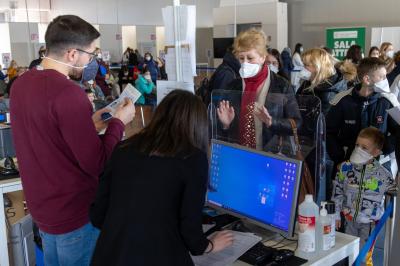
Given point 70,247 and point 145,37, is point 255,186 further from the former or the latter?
point 145,37

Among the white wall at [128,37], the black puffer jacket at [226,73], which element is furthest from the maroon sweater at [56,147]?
the white wall at [128,37]

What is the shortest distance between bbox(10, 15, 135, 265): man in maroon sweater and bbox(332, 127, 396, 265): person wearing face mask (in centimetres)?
145

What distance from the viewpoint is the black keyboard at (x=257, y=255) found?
5.25 feet

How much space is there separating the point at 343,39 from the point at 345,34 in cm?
12

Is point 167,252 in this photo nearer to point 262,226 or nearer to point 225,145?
point 262,226

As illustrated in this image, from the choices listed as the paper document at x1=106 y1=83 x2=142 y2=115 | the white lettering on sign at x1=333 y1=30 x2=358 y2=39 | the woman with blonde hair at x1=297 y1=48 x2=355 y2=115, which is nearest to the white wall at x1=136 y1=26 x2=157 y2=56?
the white lettering on sign at x1=333 y1=30 x2=358 y2=39

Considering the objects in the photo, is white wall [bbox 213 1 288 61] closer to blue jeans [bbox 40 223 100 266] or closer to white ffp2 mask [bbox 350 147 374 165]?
white ffp2 mask [bbox 350 147 374 165]

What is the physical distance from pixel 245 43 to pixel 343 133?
1.12 metres

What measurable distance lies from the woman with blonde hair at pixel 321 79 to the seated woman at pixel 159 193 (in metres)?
2.26

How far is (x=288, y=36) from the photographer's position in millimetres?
12414

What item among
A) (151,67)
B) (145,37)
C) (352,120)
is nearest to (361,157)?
(352,120)

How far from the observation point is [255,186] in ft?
5.86

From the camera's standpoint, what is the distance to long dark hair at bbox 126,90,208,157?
137cm

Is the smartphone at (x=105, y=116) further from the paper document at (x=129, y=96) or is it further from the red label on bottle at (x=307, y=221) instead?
the red label on bottle at (x=307, y=221)
